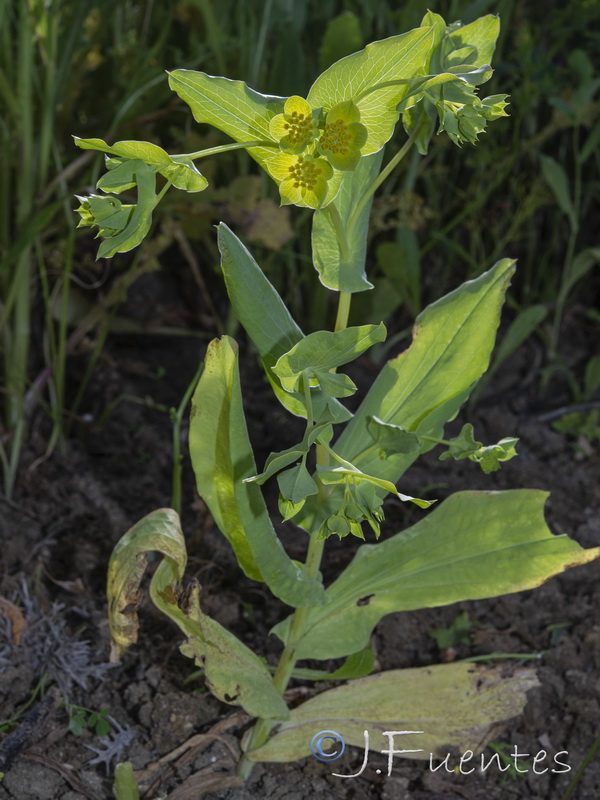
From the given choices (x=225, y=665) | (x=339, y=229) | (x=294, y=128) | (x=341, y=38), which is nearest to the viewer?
(x=294, y=128)

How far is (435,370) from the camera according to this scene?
0.87 metres

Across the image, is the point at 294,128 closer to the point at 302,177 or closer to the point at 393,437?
the point at 302,177

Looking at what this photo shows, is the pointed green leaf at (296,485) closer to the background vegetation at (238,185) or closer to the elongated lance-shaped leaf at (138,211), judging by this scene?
the elongated lance-shaped leaf at (138,211)

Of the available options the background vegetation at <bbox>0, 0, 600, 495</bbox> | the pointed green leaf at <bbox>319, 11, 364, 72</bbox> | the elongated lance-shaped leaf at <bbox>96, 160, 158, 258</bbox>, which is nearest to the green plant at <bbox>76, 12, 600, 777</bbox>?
the elongated lance-shaped leaf at <bbox>96, 160, 158, 258</bbox>

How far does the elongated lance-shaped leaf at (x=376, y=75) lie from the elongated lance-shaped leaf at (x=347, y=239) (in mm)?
123

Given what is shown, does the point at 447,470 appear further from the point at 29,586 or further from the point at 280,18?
the point at 280,18

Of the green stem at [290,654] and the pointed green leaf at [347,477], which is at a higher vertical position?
the pointed green leaf at [347,477]

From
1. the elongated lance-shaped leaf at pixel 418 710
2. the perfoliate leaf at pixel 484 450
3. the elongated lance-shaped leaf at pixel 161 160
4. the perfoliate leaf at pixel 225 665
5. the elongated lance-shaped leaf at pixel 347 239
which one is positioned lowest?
the elongated lance-shaped leaf at pixel 418 710

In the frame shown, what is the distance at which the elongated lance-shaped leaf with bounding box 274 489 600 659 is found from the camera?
86cm

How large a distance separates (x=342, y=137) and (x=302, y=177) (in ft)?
0.14

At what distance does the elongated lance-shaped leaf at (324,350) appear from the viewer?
2.20 ft

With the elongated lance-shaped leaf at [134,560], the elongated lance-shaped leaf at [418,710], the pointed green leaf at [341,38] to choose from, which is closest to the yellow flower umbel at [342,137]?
the elongated lance-shaped leaf at [134,560]

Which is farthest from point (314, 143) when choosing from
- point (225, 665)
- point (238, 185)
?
point (238, 185)

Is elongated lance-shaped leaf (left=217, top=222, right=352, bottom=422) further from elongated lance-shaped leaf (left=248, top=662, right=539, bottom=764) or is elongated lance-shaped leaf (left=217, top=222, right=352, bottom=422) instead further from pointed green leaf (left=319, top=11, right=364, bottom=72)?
pointed green leaf (left=319, top=11, right=364, bottom=72)
